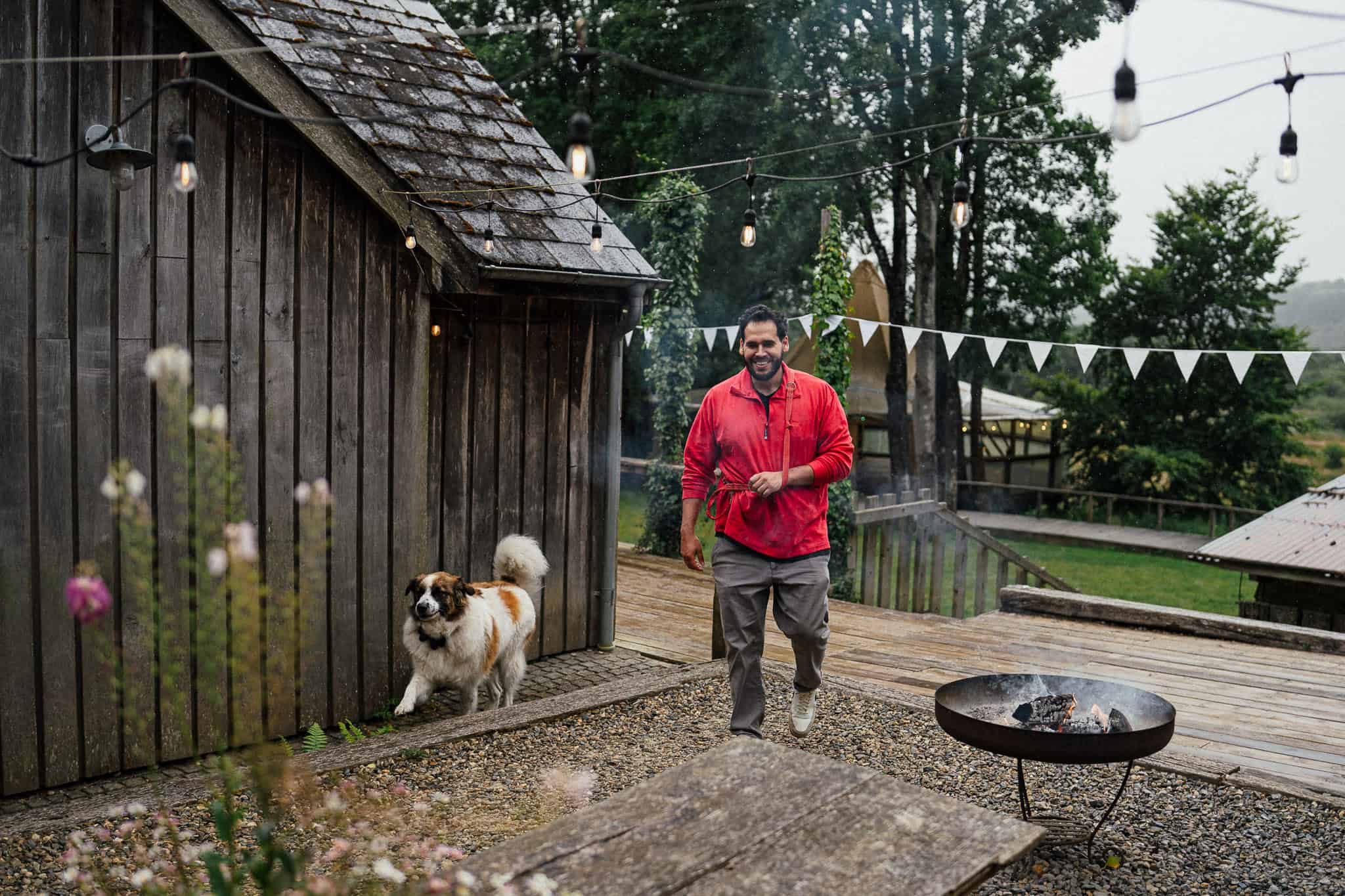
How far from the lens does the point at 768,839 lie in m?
2.68

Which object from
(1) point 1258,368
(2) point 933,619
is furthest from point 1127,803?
(1) point 1258,368

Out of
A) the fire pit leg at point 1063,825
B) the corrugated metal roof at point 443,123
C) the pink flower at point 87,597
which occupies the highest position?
the corrugated metal roof at point 443,123

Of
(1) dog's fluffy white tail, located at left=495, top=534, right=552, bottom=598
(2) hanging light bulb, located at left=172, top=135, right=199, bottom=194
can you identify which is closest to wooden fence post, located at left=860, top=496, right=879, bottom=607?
(1) dog's fluffy white tail, located at left=495, top=534, right=552, bottom=598

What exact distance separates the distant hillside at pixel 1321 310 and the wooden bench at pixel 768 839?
308 feet

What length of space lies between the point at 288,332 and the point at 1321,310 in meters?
124

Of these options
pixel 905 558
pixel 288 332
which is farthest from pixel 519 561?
pixel 905 558

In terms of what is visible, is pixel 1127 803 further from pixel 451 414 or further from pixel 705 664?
pixel 451 414

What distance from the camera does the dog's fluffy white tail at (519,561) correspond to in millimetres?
6281

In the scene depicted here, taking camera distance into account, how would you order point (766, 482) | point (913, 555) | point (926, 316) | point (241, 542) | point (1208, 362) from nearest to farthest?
point (241, 542) < point (766, 482) < point (913, 555) < point (926, 316) < point (1208, 362)

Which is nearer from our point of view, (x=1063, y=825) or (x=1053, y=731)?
(x=1053, y=731)

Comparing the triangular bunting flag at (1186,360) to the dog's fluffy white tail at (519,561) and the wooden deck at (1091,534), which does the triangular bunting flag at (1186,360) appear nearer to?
the dog's fluffy white tail at (519,561)

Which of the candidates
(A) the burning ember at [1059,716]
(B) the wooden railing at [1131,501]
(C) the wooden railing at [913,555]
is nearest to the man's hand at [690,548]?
(A) the burning ember at [1059,716]

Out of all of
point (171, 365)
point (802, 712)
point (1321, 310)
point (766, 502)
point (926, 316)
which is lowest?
point (802, 712)

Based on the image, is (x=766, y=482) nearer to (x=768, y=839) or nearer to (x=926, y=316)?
(x=768, y=839)
